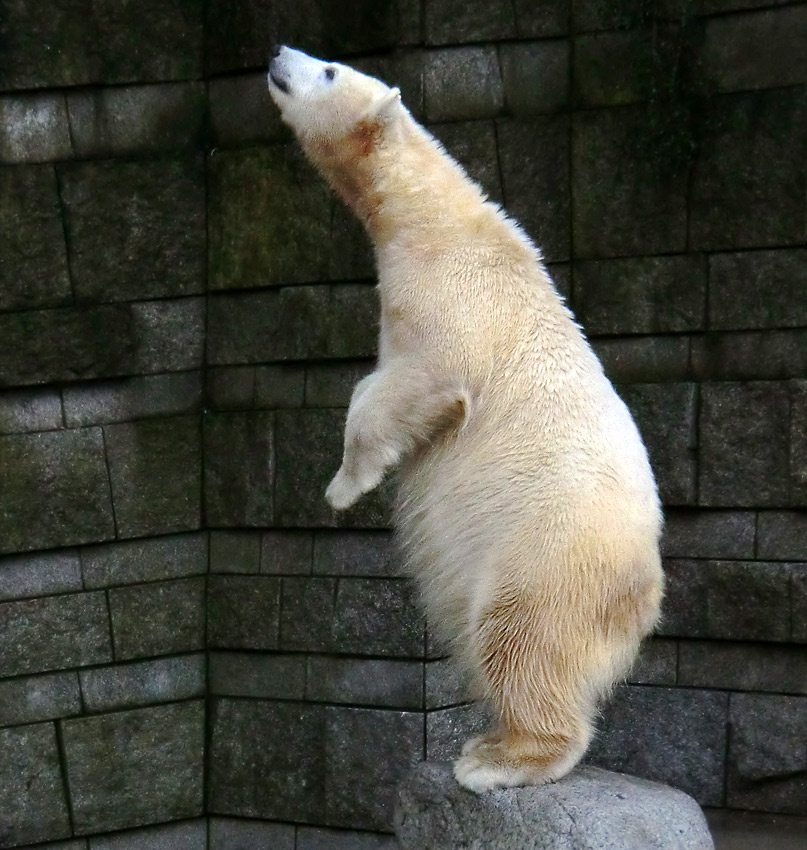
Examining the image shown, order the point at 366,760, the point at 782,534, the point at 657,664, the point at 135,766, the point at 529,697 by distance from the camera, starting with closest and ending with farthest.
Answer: the point at 529,697
the point at 782,534
the point at 657,664
the point at 366,760
the point at 135,766

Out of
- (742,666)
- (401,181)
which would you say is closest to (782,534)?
(742,666)

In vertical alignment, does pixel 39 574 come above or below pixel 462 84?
below

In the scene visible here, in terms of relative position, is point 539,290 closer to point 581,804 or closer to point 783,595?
point 581,804

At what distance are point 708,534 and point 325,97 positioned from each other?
2349 millimetres

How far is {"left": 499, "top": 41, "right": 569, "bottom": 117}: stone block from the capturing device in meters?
4.88

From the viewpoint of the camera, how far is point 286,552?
17.7ft

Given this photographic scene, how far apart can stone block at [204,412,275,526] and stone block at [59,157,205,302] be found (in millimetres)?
640

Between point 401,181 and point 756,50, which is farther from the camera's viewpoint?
point 756,50

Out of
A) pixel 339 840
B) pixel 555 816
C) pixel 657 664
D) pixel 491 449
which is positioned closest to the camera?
pixel 555 816

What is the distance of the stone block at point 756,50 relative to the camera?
179 inches

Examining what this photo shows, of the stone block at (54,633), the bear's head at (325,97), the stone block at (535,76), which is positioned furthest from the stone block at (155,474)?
the bear's head at (325,97)

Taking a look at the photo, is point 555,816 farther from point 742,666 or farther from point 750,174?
point 750,174

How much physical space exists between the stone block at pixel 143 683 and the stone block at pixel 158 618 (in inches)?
2.2

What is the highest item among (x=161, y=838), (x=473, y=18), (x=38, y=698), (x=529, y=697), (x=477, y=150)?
(x=473, y=18)
